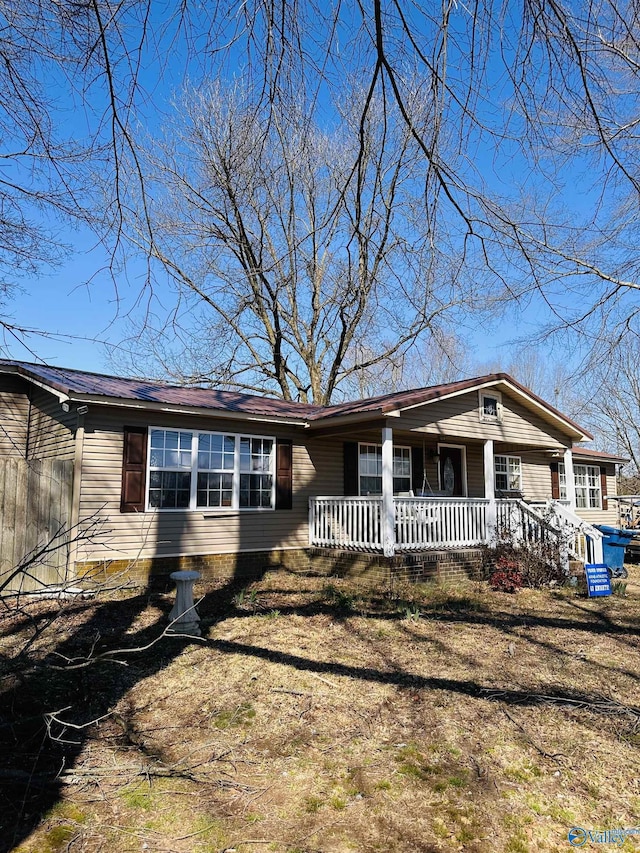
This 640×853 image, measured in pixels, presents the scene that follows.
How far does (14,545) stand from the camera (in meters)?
8.65

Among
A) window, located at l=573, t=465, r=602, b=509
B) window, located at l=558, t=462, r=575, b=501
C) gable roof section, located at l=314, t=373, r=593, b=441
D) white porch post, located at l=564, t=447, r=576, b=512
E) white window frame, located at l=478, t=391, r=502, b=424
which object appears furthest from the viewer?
window, located at l=573, t=465, r=602, b=509

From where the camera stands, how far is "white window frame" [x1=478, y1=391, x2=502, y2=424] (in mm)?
12750

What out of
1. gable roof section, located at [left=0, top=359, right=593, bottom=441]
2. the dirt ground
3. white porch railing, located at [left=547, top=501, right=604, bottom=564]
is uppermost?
gable roof section, located at [left=0, top=359, right=593, bottom=441]

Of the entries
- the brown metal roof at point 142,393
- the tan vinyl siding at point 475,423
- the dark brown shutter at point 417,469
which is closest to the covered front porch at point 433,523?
the tan vinyl siding at point 475,423

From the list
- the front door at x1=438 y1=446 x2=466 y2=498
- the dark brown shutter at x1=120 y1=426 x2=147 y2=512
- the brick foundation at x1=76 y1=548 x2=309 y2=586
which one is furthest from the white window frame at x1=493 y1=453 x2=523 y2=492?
the dark brown shutter at x1=120 y1=426 x2=147 y2=512

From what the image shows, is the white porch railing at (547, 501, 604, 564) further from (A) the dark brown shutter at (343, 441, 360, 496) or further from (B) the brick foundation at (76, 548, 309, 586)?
(B) the brick foundation at (76, 548, 309, 586)

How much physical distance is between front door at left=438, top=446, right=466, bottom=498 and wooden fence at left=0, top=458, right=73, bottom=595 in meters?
9.07

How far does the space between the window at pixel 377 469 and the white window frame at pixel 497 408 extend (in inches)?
83.7

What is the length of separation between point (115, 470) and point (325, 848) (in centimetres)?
754

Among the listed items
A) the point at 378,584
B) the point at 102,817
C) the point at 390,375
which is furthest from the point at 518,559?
the point at 390,375

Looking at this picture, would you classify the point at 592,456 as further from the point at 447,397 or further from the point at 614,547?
the point at 447,397

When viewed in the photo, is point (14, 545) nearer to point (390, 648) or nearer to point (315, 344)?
point (390, 648)

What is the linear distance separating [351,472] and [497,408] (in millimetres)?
3810

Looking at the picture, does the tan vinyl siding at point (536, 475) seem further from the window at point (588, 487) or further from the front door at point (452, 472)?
the front door at point (452, 472)
